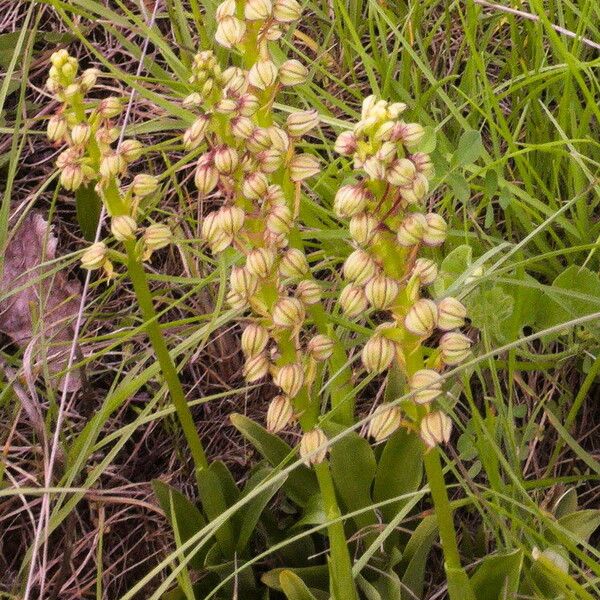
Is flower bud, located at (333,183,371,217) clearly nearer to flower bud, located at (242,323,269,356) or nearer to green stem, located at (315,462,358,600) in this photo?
flower bud, located at (242,323,269,356)

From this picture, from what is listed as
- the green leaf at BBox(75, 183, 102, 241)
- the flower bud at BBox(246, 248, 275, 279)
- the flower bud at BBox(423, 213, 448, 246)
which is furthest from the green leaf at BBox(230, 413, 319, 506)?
the green leaf at BBox(75, 183, 102, 241)

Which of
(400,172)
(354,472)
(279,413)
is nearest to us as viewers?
(400,172)

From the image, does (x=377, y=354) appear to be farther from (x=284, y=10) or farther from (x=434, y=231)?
(x=284, y=10)

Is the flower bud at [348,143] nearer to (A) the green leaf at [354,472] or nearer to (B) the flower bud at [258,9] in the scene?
(B) the flower bud at [258,9]

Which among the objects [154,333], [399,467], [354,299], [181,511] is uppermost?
[354,299]

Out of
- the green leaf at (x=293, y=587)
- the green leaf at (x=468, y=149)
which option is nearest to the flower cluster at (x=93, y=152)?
the green leaf at (x=293, y=587)

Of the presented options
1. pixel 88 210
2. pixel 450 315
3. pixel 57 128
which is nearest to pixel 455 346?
pixel 450 315

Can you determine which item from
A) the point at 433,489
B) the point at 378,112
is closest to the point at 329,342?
the point at 433,489
